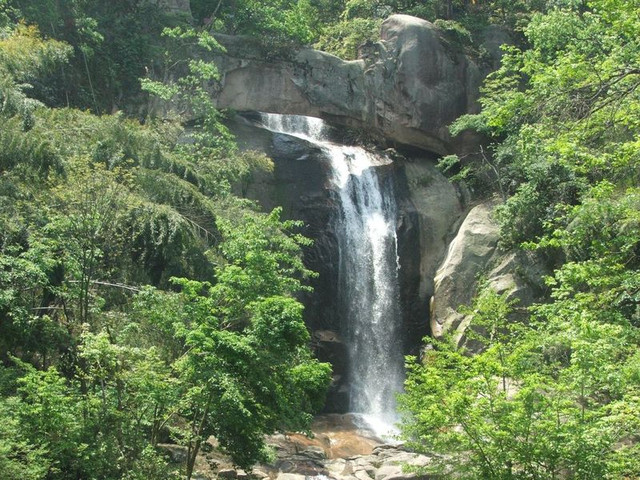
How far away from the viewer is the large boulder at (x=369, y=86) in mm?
26859

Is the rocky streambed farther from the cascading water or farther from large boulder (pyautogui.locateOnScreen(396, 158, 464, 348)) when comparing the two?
large boulder (pyautogui.locateOnScreen(396, 158, 464, 348))

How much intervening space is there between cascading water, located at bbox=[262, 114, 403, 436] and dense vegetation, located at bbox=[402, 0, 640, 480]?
7.39 m

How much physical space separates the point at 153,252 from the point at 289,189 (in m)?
9.87

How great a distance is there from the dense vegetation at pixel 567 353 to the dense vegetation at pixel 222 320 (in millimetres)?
43

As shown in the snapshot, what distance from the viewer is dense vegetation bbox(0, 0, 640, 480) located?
9633 mm

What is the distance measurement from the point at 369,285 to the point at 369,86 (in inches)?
299

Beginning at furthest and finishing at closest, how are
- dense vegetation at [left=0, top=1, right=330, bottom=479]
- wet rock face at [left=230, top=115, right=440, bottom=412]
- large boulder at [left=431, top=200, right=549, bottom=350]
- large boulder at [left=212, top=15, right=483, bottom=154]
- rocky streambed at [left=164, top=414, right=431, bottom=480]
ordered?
1. large boulder at [left=212, top=15, right=483, bottom=154]
2. wet rock face at [left=230, top=115, right=440, bottom=412]
3. large boulder at [left=431, top=200, right=549, bottom=350]
4. rocky streambed at [left=164, top=414, right=431, bottom=480]
5. dense vegetation at [left=0, top=1, right=330, bottom=479]

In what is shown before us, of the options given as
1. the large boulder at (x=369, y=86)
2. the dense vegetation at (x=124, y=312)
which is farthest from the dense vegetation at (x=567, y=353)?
the large boulder at (x=369, y=86)

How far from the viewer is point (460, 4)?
31516mm

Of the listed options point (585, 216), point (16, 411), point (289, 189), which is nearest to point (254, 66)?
point (289, 189)

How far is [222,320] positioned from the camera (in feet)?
39.7

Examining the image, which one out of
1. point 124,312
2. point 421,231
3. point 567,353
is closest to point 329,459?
point 567,353

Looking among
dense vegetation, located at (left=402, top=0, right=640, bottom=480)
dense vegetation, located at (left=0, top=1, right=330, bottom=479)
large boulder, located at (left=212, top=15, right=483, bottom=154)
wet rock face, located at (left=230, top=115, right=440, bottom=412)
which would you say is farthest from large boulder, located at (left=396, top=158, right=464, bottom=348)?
dense vegetation, located at (left=0, top=1, right=330, bottom=479)

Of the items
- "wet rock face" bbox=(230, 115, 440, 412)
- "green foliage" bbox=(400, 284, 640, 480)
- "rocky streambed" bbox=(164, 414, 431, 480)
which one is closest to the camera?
"green foliage" bbox=(400, 284, 640, 480)
